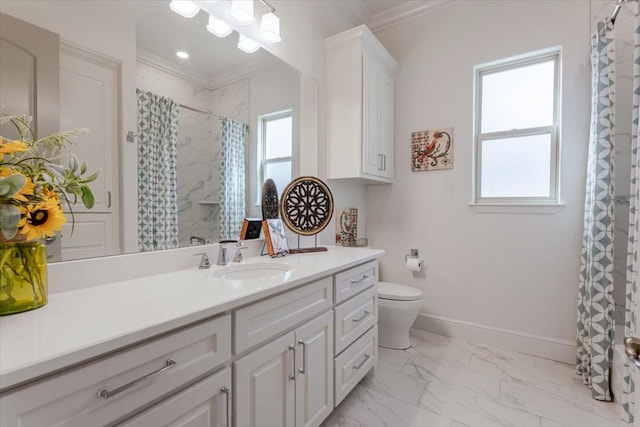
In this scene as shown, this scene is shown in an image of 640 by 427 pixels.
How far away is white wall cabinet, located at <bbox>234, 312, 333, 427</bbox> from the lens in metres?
1.02

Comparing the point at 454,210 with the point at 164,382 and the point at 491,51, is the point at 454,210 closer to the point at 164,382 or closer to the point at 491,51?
the point at 491,51

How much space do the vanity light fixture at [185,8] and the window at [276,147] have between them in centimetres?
61

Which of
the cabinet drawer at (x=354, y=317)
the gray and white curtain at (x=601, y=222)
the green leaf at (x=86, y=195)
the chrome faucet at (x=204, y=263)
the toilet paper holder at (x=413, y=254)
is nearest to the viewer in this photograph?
the green leaf at (x=86, y=195)

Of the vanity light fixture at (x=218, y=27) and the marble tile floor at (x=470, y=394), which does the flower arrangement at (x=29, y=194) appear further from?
the marble tile floor at (x=470, y=394)

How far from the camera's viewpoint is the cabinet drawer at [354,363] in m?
1.55

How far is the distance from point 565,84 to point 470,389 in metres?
2.19

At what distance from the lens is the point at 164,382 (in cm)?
78

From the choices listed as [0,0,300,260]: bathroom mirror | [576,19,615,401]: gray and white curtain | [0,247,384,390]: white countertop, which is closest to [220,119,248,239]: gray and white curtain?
[0,0,300,260]: bathroom mirror

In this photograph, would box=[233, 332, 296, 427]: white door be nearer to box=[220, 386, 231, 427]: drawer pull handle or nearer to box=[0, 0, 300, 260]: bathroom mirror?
box=[220, 386, 231, 427]: drawer pull handle

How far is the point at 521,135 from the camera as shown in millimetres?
2402

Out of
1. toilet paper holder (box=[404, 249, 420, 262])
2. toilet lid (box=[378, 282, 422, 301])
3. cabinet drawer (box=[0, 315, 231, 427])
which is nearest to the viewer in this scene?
cabinet drawer (box=[0, 315, 231, 427])

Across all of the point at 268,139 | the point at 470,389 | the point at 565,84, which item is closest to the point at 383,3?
the point at 565,84

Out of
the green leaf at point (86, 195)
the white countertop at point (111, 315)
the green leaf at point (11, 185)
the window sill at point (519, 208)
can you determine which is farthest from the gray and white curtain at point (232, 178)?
the window sill at point (519, 208)

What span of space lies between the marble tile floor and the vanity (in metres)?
0.31
